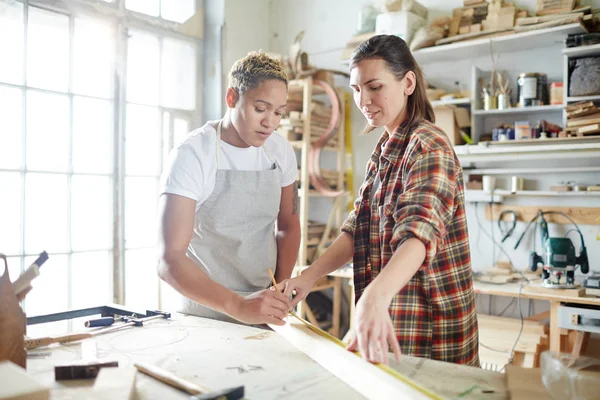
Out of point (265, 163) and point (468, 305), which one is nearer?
point (468, 305)

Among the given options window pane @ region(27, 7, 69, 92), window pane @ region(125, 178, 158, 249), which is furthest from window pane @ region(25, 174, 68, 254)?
window pane @ region(27, 7, 69, 92)

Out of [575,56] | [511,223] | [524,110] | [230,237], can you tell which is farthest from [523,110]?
[230,237]

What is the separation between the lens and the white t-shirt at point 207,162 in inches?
66.8

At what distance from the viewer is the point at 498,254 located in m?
3.87

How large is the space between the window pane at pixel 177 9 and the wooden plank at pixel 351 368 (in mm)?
3287

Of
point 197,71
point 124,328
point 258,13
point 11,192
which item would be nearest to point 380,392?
point 124,328

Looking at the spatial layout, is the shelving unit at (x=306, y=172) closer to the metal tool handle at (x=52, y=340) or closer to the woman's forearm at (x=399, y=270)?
the metal tool handle at (x=52, y=340)

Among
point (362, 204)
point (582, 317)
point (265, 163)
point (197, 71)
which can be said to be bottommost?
point (582, 317)

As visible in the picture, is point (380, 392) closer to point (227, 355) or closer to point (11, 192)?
point (227, 355)

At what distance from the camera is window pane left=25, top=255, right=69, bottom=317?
3342 millimetres

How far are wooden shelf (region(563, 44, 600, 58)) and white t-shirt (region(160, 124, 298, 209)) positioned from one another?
2249 millimetres

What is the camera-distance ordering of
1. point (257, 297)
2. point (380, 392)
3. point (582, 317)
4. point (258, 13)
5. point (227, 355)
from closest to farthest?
point (380, 392)
point (227, 355)
point (257, 297)
point (582, 317)
point (258, 13)

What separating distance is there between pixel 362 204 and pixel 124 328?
830mm

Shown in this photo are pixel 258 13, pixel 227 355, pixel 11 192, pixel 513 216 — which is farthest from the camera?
pixel 258 13
